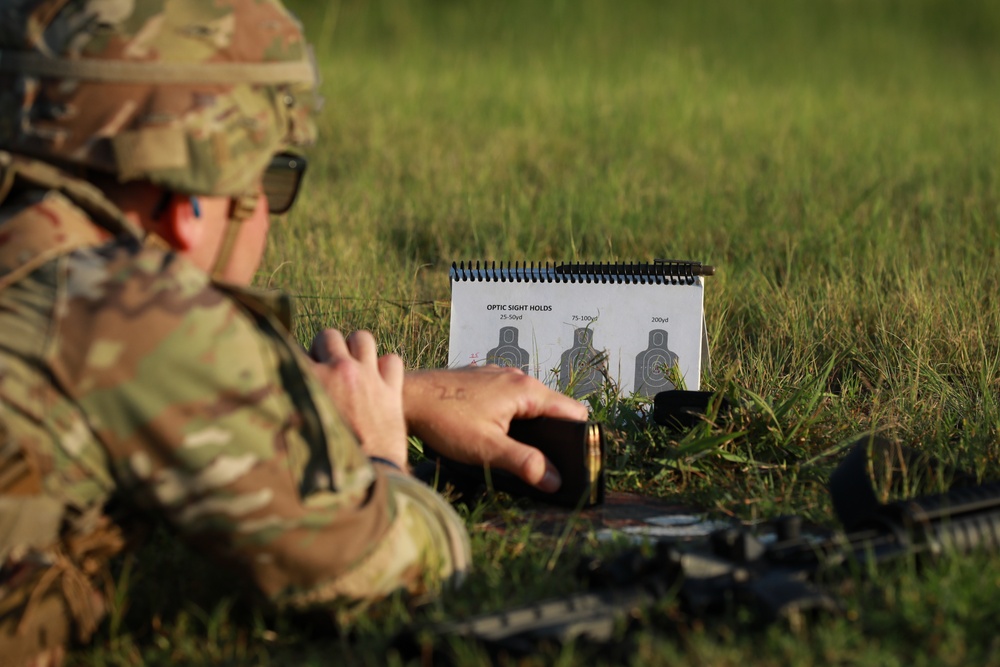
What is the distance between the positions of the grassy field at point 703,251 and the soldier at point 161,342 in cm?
19

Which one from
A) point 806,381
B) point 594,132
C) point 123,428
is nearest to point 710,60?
point 594,132

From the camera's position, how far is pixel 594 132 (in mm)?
6965

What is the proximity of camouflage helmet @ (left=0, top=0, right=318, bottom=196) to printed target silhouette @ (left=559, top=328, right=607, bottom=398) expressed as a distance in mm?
1598

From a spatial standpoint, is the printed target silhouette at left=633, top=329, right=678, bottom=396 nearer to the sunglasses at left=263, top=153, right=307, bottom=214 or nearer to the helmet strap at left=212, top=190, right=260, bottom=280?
the sunglasses at left=263, top=153, right=307, bottom=214

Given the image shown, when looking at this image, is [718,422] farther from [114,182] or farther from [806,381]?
[114,182]

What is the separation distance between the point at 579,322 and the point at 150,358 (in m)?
1.90

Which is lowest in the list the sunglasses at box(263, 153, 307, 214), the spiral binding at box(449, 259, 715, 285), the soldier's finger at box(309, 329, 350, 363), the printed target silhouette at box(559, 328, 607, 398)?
the soldier's finger at box(309, 329, 350, 363)

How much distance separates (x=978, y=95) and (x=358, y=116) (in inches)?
216

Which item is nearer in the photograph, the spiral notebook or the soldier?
the soldier

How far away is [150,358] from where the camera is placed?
1.77 metres

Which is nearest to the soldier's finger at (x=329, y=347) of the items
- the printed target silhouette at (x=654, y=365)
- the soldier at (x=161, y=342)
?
the soldier at (x=161, y=342)

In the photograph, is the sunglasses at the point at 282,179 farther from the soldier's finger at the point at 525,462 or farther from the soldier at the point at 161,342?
the soldier's finger at the point at 525,462

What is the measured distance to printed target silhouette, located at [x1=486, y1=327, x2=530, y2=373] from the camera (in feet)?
11.5

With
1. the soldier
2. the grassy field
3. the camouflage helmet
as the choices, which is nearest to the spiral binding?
the grassy field
